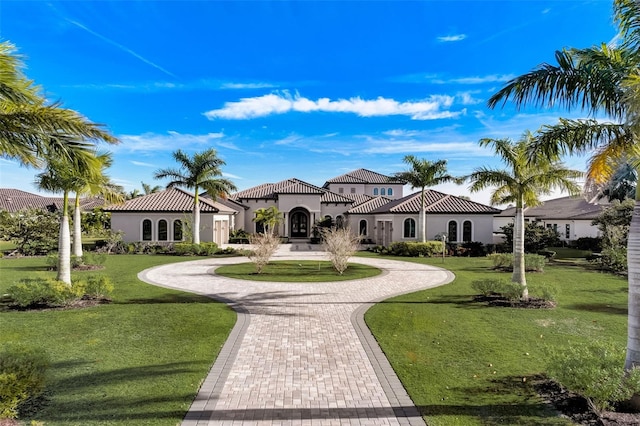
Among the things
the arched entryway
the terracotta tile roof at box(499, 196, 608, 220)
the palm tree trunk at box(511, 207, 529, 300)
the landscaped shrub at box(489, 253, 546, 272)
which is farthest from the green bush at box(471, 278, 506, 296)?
the terracotta tile roof at box(499, 196, 608, 220)

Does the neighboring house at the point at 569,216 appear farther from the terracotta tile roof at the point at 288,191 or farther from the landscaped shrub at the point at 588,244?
the terracotta tile roof at the point at 288,191

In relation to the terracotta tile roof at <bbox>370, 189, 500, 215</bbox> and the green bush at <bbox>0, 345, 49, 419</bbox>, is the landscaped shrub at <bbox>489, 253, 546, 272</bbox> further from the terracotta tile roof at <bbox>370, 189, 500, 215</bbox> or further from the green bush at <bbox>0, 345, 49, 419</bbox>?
the green bush at <bbox>0, 345, 49, 419</bbox>

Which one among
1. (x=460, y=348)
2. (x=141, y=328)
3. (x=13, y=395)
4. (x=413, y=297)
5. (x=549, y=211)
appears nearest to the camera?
(x=13, y=395)

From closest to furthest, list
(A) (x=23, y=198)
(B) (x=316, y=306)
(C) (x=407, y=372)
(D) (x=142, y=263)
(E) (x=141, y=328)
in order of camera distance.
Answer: (C) (x=407, y=372)
(E) (x=141, y=328)
(B) (x=316, y=306)
(D) (x=142, y=263)
(A) (x=23, y=198)

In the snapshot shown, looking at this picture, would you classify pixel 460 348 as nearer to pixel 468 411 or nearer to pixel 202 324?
pixel 468 411

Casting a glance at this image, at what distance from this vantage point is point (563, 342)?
9.33 meters

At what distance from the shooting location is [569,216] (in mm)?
42250

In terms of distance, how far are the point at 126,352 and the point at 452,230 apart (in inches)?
1202

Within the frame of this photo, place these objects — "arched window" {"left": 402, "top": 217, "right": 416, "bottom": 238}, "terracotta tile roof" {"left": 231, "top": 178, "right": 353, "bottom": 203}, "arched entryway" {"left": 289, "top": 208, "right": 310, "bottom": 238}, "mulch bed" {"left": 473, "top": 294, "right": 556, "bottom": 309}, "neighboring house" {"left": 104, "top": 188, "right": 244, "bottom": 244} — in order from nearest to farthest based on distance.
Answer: "mulch bed" {"left": 473, "top": 294, "right": 556, "bottom": 309}, "neighboring house" {"left": 104, "top": 188, "right": 244, "bottom": 244}, "arched window" {"left": 402, "top": 217, "right": 416, "bottom": 238}, "terracotta tile roof" {"left": 231, "top": 178, "right": 353, "bottom": 203}, "arched entryway" {"left": 289, "top": 208, "right": 310, "bottom": 238}

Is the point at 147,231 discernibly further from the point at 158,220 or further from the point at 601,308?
the point at 601,308

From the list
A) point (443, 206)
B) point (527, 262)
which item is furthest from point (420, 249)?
point (527, 262)

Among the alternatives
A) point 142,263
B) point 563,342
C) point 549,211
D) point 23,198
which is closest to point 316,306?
point 563,342

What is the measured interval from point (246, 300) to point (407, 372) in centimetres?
788

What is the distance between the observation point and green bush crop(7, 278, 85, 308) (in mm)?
11953
